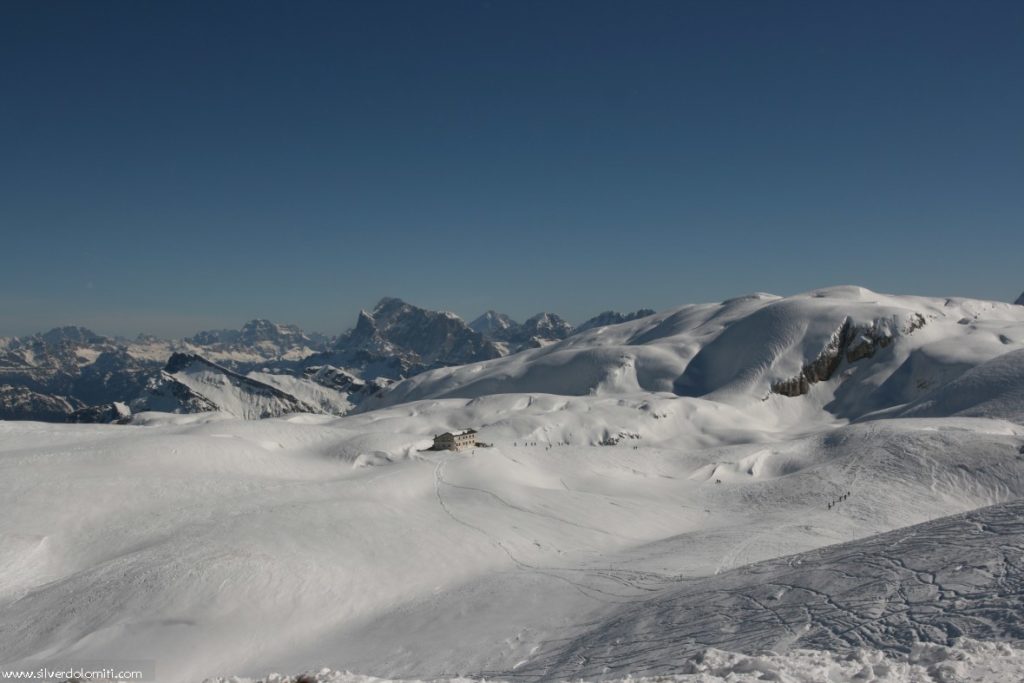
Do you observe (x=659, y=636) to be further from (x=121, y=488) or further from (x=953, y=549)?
(x=121, y=488)

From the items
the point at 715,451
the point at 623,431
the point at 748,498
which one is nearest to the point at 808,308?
the point at 623,431

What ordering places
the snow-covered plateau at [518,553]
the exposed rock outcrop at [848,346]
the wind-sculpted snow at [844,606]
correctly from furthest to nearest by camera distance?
the exposed rock outcrop at [848,346], the snow-covered plateau at [518,553], the wind-sculpted snow at [844,606]

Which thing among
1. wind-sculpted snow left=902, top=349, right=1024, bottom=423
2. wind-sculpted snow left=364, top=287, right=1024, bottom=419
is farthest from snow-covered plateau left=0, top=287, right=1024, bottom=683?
wind-sculpted snow left=364, top=287, right=1024, bottom=419

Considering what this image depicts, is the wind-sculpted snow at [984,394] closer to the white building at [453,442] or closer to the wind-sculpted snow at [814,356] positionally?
the wind-sculpted snow at [814,356]

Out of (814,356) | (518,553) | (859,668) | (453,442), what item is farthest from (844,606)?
(814,356)

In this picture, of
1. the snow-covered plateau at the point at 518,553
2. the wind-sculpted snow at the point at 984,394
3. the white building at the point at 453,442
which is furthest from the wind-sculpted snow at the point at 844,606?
the wind-sculpted snow at the point at 984,394

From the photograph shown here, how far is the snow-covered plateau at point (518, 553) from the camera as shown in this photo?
20.1 m

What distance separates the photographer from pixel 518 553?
42031 mm

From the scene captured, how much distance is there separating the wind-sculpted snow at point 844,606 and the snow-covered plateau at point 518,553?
0.12 m

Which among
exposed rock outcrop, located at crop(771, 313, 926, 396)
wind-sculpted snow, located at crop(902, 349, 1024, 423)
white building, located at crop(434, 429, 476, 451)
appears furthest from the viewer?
exposed rock outcrop, located at crop(771, 313, 926, 396)

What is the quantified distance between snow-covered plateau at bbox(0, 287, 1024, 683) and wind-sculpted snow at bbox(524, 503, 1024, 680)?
0.12 m

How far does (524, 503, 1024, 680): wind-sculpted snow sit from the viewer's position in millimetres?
18219

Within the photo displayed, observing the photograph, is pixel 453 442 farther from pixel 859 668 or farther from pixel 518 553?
pixel 859 668

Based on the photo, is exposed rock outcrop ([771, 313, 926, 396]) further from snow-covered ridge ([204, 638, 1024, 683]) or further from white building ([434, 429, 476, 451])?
snow-covered ridge ([204, 638, 1024, 683])
